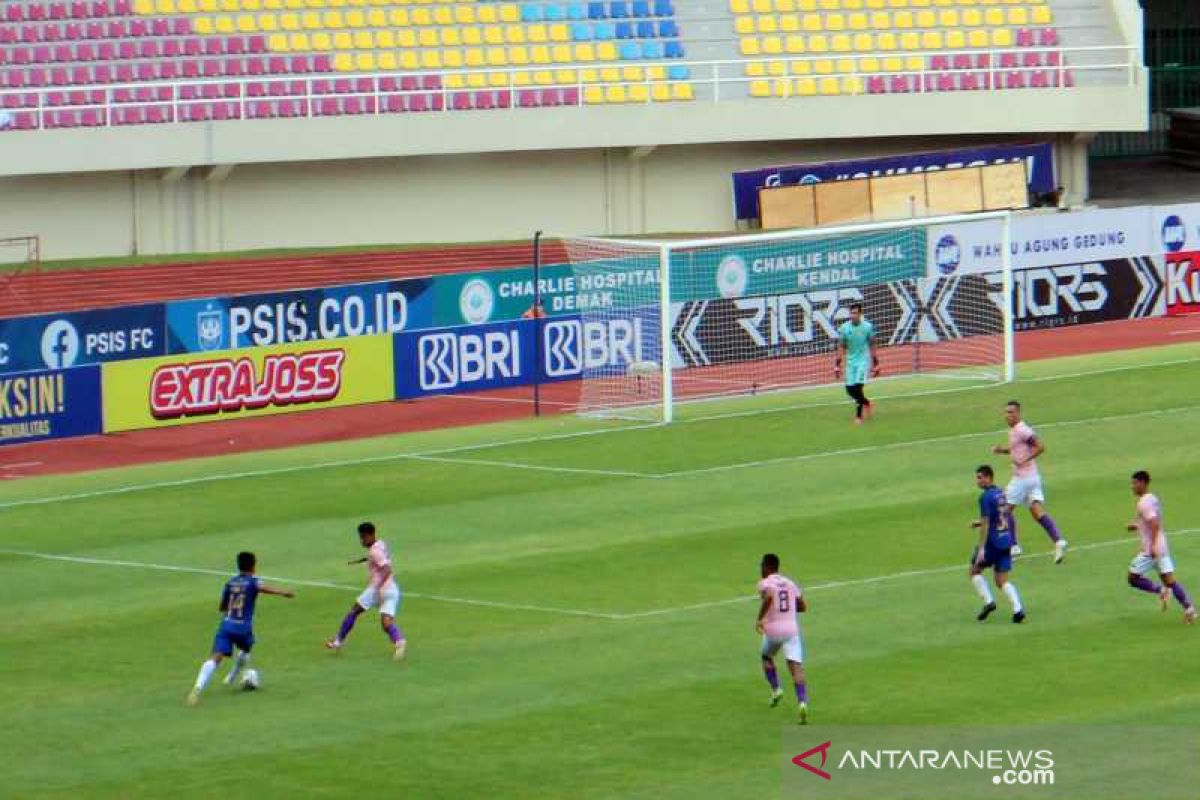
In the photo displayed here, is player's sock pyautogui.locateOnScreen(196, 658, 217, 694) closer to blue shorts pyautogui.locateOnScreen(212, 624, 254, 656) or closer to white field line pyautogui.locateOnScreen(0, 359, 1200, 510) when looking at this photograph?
blue shorts pyautogui.locateOnScreen(212, 624, 254, 656)

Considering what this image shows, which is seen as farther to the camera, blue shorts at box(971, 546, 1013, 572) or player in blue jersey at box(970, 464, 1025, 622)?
blue shorts at box(971, 546, 1013, 572)

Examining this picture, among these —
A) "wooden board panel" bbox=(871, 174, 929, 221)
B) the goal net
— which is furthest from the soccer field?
"wooden board panel" bbox=(871, 174, 929, 221)

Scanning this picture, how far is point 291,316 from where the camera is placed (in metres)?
42.0

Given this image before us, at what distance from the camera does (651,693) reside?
21.3 metres

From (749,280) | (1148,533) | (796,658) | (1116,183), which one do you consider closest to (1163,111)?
(1116,183)

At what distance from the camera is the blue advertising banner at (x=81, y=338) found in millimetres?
38000

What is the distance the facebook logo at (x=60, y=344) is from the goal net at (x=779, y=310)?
8408 millimetres

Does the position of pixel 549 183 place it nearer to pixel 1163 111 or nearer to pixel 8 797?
pixel 1163 111

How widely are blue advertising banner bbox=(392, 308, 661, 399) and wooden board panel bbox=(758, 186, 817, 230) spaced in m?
13.3

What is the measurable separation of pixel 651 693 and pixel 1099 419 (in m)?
18.3

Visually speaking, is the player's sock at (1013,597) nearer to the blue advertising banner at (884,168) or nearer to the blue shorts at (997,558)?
the blue shorts at (997,558)

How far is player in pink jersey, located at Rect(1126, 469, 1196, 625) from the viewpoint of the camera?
23250 millimetres

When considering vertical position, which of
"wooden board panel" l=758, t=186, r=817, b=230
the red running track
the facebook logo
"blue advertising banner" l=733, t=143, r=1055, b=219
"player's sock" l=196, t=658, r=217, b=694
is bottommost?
"player's sock" l=196, t=658, r=217, b=694

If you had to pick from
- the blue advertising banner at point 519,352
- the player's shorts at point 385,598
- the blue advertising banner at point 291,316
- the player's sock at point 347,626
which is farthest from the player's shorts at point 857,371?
the player's shorts at point 385,598
